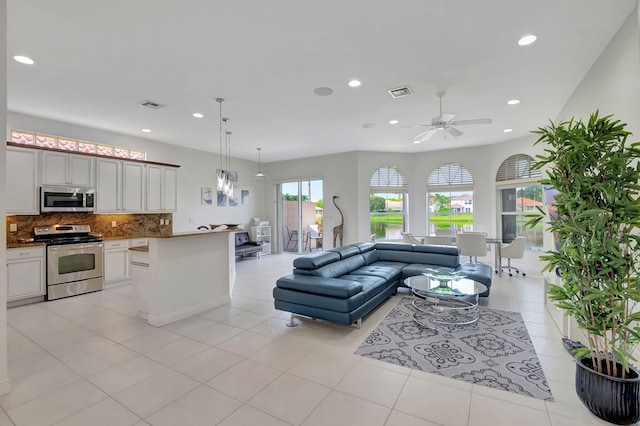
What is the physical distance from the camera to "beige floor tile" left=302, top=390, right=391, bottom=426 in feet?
6.64

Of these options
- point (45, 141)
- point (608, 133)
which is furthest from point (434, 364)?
point (45, 141)

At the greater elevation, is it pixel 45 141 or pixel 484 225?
pixel 45 141

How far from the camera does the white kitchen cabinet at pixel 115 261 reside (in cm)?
555

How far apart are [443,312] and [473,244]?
260cm

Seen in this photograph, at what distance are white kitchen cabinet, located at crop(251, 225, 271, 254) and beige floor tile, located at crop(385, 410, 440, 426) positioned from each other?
25.1 feet

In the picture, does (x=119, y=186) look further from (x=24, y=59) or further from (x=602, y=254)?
(x=602, y=254)

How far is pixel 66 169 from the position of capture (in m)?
5.15

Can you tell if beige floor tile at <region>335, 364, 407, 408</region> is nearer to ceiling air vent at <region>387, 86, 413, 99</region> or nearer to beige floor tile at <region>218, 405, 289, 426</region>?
beige floor tile at <region>218, 405, 289, 426</region>

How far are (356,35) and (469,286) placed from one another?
11.0 ft

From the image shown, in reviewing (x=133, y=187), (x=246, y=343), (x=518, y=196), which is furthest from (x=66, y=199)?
(x=518, y=196)

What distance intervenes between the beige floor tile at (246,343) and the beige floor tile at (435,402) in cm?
152

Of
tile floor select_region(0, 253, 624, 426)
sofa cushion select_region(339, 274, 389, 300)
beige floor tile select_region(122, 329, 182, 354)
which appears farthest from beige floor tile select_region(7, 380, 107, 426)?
sofa cushion select_region(339, 274, 389, 300)

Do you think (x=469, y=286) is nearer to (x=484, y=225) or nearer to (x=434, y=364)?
(x=434, y=364)

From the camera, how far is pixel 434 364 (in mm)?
2781
